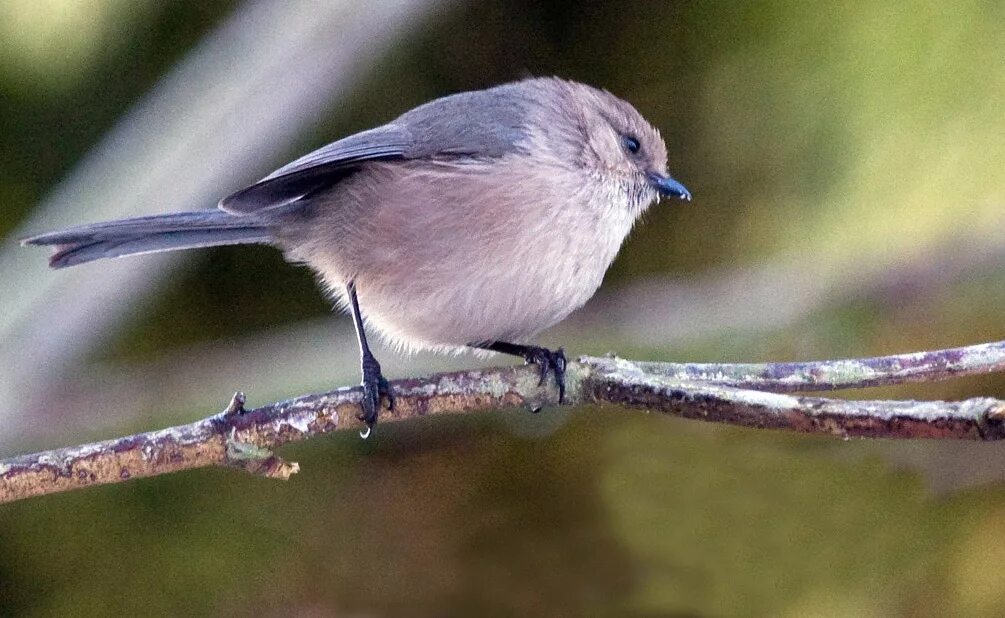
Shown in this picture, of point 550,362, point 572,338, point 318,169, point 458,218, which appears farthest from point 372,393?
point 572,338

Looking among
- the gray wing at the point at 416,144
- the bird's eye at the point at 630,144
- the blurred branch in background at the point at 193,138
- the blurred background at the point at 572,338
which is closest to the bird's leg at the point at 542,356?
the blurred background at the point at 572,338

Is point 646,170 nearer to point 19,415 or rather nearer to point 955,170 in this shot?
point 955,170

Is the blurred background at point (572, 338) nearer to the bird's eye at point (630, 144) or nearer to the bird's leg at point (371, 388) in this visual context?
the bird's eye at point (630, 144)

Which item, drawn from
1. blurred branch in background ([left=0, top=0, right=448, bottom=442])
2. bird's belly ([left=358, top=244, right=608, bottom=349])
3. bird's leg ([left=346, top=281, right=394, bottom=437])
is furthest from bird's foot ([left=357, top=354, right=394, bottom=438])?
blurred branch in background ([left=0, top=0, right=448, bottom=442])

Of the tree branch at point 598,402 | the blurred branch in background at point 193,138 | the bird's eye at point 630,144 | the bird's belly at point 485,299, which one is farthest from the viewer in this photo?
the blurred branch in background at point 193,138

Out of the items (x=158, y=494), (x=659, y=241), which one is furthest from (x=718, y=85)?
(x=158, y=494)
